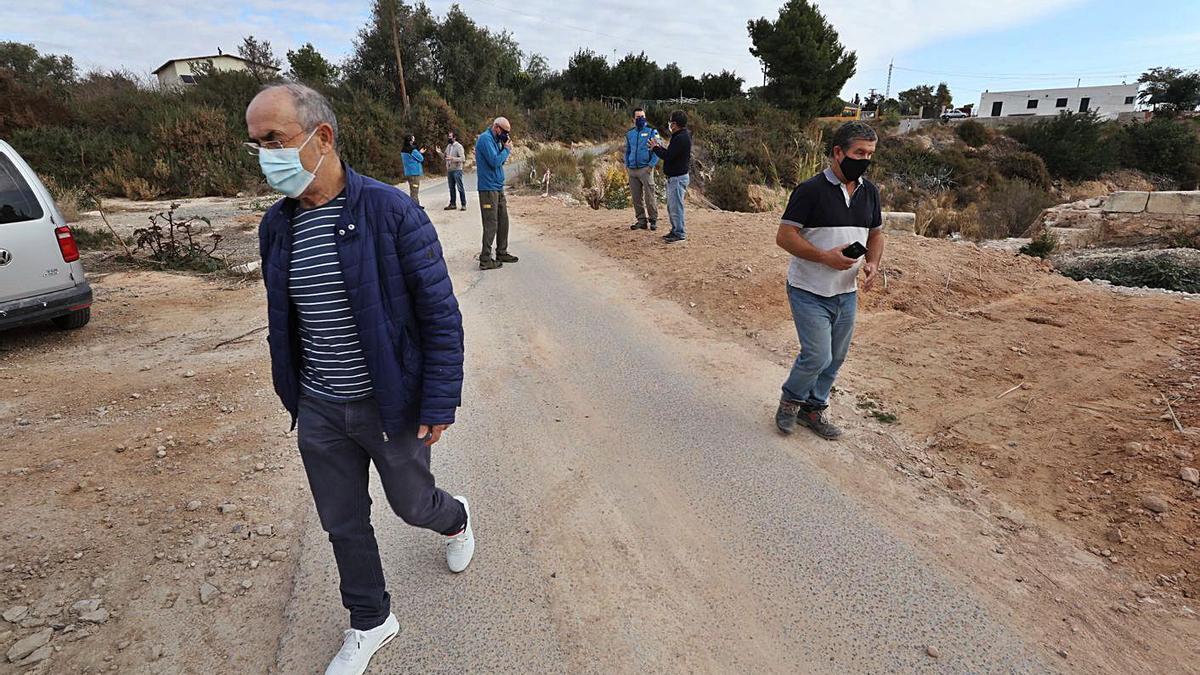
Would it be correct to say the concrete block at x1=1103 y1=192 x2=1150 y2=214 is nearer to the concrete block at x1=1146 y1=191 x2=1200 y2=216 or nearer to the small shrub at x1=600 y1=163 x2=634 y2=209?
the concrete block at x1=1146 y1=191 x2=1200 y2=216

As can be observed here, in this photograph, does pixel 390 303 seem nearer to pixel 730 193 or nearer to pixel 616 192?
pixel 616 192

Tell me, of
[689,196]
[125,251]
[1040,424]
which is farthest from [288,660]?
[689,196]

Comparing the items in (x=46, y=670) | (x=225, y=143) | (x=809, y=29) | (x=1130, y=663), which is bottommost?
(x=1130, y=663)

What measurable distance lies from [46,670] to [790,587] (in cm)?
269

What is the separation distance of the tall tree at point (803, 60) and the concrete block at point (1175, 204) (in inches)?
1498

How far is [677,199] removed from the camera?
8.27 m

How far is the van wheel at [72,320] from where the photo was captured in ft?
17.4

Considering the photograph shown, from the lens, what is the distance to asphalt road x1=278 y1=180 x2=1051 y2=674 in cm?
206

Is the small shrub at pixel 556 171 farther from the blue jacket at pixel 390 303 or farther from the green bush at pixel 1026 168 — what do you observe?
the green bush at pixel 1026 168

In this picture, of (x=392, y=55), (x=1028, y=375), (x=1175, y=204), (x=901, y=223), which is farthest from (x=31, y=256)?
(x=392, y=55)

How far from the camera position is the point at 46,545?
2529 millimetres

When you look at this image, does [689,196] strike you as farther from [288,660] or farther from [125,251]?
[288,660]

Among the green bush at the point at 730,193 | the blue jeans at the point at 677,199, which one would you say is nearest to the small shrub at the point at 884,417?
the blue jeans at the point at 677,199

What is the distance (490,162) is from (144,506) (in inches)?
216
